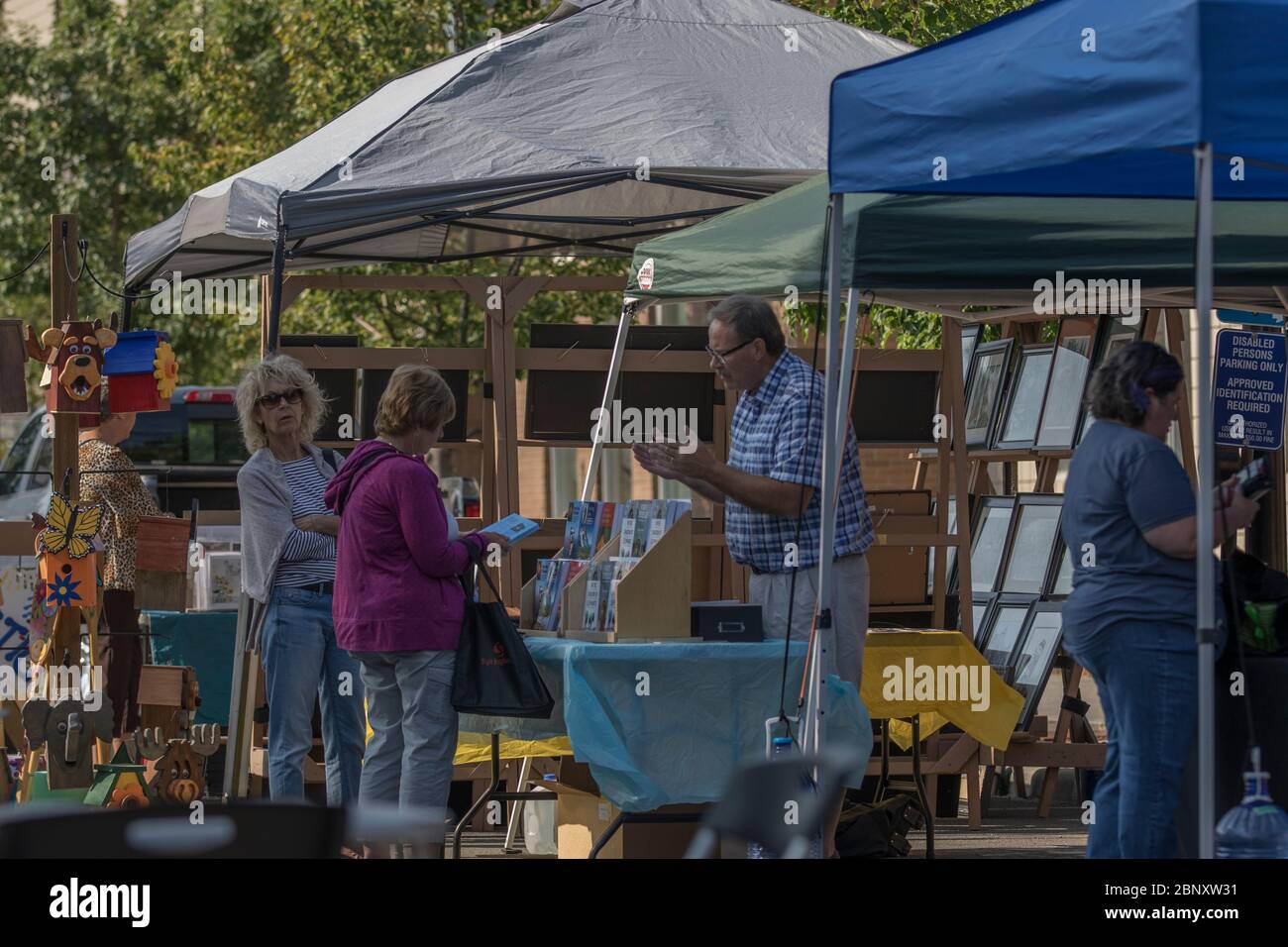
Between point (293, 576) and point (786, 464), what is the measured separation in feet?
6.42

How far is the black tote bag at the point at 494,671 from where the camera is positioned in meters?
6.03

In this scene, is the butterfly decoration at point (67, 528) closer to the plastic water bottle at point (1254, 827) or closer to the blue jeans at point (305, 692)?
the blue jeans at point (305, 692)

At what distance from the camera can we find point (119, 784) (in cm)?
712

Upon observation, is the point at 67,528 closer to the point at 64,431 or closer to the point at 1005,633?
the point at 64,431

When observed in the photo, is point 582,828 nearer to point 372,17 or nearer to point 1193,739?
point 1193,739

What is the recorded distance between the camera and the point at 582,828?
6.96 m

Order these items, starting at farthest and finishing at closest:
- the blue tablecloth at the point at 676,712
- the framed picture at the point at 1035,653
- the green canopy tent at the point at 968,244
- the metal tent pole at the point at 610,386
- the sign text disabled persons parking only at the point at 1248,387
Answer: the framed picture at the point at 1035,653 → the sign text disabled persons parking only at the point at 1248,387 → the metal tent pole at the point at 610,386 → the green canopy tent at the point at 968,244 → the blue tablecloth at the point at 676,712

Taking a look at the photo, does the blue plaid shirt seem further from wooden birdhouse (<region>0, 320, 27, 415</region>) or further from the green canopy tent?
wooden birdhouse (<region>0, 320, 27, 415</region>)

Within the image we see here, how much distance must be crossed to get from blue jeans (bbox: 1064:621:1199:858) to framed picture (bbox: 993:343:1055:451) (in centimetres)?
444

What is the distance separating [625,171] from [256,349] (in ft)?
39.6

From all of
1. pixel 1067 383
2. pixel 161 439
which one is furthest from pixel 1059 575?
pixel 161 439

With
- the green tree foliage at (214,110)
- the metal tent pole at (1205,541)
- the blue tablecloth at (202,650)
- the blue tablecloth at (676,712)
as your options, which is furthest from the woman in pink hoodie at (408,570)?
the green tree foliage at (214,110)
